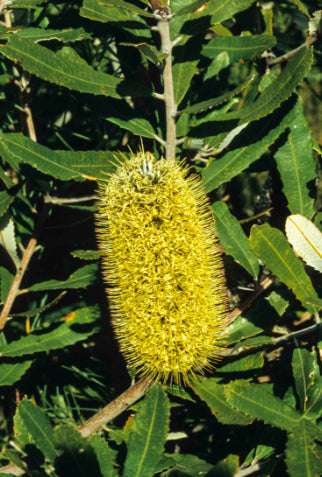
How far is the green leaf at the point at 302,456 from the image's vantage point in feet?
2.85

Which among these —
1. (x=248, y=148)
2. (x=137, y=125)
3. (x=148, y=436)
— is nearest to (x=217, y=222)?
(x=248, y=148)

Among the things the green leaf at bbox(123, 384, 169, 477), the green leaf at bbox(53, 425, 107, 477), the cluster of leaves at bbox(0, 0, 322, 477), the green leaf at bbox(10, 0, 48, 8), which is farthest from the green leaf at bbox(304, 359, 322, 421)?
Result: the green leaf at bbox(10, 0, 48, 8)

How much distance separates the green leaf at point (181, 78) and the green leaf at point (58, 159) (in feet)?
0.75

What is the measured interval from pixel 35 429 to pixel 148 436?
0.26 m

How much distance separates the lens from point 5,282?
4.98ft

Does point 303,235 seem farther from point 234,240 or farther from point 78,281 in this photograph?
point 78,281

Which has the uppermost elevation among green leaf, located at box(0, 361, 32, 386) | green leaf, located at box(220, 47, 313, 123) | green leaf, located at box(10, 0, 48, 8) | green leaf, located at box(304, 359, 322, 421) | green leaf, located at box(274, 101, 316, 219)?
green leaf, located at box(10, 0, 48, 8)

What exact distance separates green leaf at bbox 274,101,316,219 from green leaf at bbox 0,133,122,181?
0.45 meters

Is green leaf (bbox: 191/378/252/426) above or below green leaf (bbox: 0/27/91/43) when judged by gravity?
below

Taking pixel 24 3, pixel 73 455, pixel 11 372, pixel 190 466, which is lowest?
pixel 190 466

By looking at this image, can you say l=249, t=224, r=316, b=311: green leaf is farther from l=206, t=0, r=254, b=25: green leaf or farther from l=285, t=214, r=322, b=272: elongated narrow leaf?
l=206, t=0, r=254, b=25: green leaf

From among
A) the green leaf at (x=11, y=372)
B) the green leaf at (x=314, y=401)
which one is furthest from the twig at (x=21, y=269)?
the green leaf at (x=314, y=401)

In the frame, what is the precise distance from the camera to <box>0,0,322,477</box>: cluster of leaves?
108 centimetres

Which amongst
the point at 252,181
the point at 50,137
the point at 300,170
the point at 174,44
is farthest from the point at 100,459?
the point at 252,181
